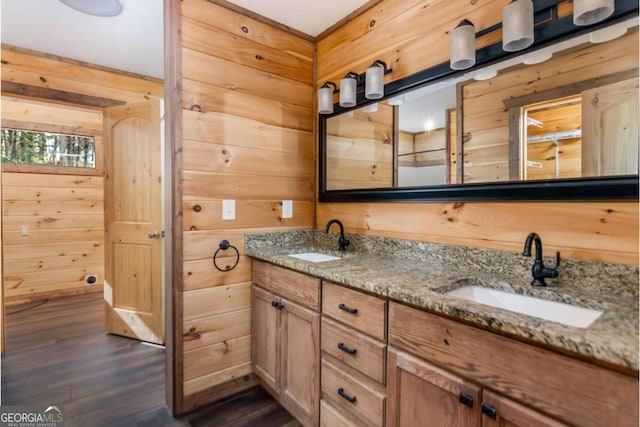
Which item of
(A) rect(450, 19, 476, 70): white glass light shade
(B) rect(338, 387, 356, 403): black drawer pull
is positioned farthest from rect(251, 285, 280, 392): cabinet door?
(A) rect(450, 19, 476, 70): white glass light shade

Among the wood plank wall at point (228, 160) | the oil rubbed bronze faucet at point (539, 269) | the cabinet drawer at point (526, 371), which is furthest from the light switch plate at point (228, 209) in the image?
the oil rubbed bronze faucet at point (539, 269)

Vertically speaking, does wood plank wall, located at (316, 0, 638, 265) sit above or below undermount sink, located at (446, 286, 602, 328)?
above

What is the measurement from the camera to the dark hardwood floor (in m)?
1.79

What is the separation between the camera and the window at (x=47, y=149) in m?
3.77

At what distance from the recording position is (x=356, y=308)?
1331 millimetres

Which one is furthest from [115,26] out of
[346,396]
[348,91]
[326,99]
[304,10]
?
[346,396]

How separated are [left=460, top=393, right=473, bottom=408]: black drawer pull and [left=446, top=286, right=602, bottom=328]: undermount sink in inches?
14.8

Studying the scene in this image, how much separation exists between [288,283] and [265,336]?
1.48 feet

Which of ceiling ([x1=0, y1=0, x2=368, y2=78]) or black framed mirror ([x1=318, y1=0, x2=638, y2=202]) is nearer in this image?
black framed mirror ([x1=318, y1=0, x2=638, y2=202])

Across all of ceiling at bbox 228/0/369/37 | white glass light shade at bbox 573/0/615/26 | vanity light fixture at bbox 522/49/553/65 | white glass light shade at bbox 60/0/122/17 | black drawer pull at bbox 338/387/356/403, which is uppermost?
white glass light shade at bbox 60/0/122/17

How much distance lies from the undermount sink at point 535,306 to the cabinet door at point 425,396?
1.06 feet

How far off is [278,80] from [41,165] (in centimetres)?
348

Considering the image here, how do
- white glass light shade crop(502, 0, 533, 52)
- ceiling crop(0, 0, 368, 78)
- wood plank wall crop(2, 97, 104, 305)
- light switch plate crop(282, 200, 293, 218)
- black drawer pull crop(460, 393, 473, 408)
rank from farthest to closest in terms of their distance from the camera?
wood plank wall crop(2, 97, 104, 305), light switch plate crop(282, 200, 293, 218), ceiling crop(0, 0, 368, 78), white glass light shade crop(502, 0, 533, 52), black drawer pull crop(460, 393, 473, 408)

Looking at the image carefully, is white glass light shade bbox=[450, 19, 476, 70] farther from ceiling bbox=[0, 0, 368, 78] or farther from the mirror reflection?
ceiling bbox=[0, 0, 368, 78]
